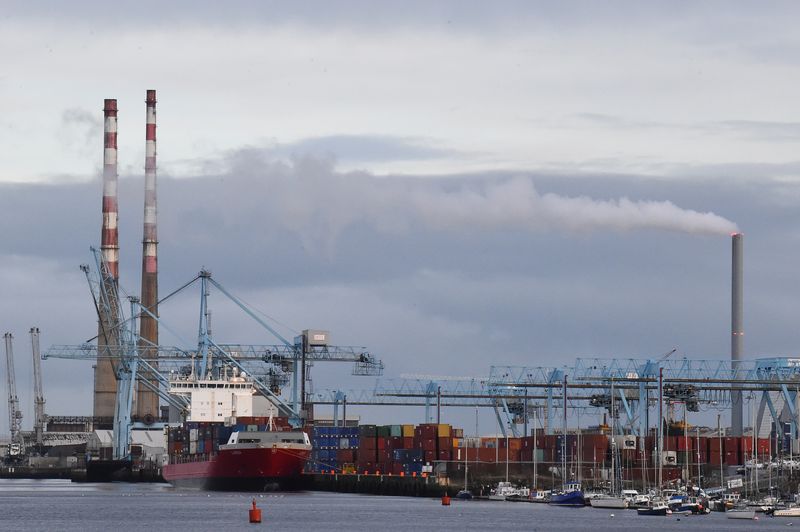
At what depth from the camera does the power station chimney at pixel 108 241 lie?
146250 mm

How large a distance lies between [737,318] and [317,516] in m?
54.9

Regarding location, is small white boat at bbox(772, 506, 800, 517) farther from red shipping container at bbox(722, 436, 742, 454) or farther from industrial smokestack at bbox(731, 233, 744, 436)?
industrial smokestack at bbox(731, 233, 744, 436)

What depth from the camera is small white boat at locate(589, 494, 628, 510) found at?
90312mm

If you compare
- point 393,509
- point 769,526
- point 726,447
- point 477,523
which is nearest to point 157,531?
point 477,523

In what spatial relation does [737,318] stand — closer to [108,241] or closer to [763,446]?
[763,446]

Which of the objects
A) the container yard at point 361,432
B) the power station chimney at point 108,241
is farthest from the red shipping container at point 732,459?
the power station chimney at point 108,241

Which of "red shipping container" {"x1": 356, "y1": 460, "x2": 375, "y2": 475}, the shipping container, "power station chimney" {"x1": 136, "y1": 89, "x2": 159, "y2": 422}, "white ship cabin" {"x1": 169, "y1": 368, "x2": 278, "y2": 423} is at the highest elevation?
"power station chimney" {"x1": 136, "y1": 89, "x2": 159, "y2": 422}

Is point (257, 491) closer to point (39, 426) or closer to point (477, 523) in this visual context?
point (477, 523)

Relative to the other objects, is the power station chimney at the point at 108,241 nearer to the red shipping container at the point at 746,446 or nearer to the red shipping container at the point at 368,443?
the red shipping container at the point at 368,443

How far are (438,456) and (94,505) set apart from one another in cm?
2234

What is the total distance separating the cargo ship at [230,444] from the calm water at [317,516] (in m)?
1.61

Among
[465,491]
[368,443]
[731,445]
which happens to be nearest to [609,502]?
[465,491]

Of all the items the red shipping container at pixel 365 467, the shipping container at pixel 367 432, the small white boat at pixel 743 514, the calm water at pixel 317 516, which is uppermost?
the shipping container at pixel 367 432

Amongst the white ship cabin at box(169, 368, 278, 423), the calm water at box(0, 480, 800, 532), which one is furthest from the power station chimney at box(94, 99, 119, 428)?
the calm water at box(0, 480, 800, 532)
